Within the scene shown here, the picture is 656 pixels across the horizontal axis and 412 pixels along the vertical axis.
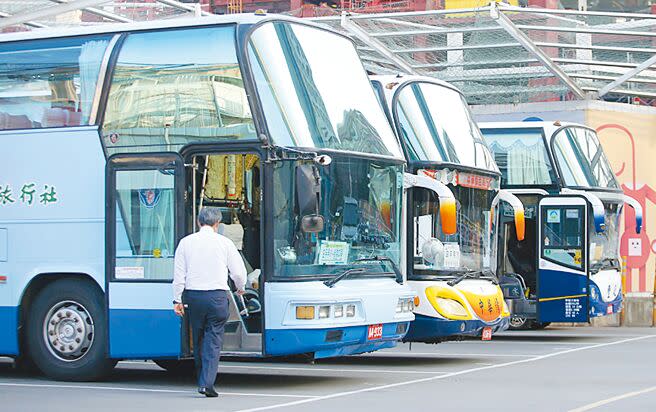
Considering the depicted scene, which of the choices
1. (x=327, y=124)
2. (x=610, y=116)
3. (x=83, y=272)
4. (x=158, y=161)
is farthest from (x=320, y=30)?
(x=610, y=116)

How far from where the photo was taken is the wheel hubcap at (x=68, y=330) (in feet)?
49.0

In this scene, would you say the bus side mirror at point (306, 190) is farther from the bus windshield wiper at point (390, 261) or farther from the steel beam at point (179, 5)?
the steel beam at point (179, 5)

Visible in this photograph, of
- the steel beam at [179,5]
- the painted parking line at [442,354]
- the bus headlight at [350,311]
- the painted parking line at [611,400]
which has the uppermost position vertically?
the steel beam at [179,5]

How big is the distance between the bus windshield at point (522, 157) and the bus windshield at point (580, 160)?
265 mm

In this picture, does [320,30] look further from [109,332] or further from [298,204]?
[109,332]

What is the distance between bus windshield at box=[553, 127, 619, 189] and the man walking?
41.5ft

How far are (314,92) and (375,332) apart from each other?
2.57m

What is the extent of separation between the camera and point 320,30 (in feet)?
50.7

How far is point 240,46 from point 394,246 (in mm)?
2960

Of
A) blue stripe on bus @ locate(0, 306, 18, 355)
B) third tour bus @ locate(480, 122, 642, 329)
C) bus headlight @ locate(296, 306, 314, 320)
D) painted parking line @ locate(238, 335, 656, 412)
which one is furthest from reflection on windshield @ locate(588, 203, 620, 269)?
blue stripe on bus @ locate(0, 306, 18, 355)

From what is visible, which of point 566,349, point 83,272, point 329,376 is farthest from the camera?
point 566,349

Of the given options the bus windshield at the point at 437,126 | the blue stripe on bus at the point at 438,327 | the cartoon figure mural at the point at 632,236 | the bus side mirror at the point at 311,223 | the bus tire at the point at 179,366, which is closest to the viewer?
the bus side mirror at the point at 311,223

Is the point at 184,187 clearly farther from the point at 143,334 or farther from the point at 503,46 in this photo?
the point at 503,46

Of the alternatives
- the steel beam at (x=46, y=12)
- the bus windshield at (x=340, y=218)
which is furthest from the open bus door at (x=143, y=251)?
the steel beam at (x=46, y=12)
